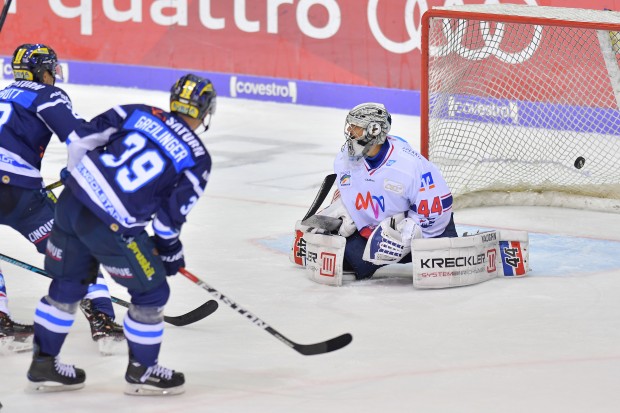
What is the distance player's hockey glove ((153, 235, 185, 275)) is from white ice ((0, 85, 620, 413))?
41 centimetres

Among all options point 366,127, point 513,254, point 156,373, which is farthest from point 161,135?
point 513,254

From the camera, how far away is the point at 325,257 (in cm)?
539

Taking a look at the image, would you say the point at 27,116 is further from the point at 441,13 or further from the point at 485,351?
the point at 441,13

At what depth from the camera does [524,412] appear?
12.5ft

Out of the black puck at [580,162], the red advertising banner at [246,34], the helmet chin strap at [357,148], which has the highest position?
the red advertising banner at [246,34]

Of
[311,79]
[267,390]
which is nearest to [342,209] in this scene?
[267,390]

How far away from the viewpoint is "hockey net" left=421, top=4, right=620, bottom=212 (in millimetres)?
6926

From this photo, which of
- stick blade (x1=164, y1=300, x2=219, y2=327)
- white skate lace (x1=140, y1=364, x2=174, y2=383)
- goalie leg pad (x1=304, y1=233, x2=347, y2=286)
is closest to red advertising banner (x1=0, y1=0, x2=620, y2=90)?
goalie leg pad (x1=304, y1=233, x2=347, y2=286)

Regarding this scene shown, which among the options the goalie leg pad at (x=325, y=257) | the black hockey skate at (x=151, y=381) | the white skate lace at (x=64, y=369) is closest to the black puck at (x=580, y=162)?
the goalie leg pad at (x=325, y=257)

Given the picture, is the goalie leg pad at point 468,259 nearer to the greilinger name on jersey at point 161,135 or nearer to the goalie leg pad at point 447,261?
the goalie leg pad at point 447,261

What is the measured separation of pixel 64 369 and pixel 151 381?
283 millimetres

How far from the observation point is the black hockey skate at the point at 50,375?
3984 millimetres

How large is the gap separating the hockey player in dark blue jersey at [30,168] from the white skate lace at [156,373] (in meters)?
0.54

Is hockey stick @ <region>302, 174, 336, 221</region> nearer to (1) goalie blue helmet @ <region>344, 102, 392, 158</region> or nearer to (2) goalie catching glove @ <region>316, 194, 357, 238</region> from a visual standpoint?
(2) goalie catching glove @ <region>316, 194, 357, 238</region>
